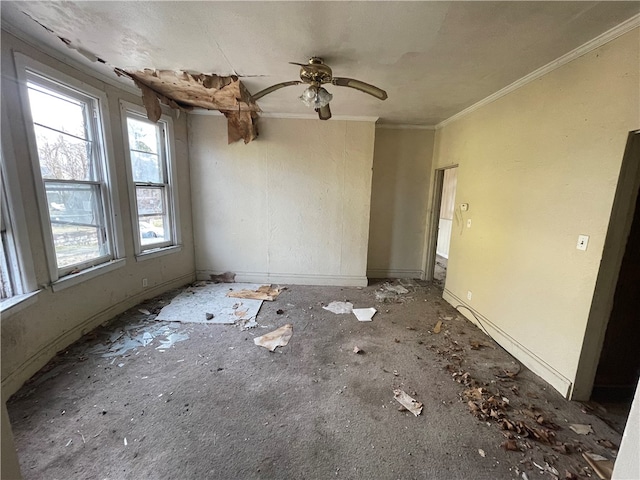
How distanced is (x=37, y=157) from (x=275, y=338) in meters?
2.62

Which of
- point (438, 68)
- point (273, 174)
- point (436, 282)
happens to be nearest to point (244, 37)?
point (438, 68)

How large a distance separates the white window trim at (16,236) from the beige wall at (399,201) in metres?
4.18

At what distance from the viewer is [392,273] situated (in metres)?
4.89

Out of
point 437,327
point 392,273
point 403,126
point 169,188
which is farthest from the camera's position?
point 392,273

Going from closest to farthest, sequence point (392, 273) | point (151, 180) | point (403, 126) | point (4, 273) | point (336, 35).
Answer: point (336, 35) → point (4, 273) → point (151, 180) → point (403, 126) → point (392, 273)

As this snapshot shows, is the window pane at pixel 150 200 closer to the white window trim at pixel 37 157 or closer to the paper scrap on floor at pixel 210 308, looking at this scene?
the white window trim at pixel 37 157

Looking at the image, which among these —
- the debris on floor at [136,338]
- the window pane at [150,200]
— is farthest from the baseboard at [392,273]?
the window pane at [150,200]

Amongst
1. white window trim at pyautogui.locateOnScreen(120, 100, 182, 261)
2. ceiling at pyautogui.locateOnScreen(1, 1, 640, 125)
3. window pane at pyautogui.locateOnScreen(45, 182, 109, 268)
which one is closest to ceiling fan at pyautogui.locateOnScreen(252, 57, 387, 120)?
ceiling at pyautogui.locateOnScreen(1, 1, 640, 125)

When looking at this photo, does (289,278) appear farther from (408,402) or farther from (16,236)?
(16,236)

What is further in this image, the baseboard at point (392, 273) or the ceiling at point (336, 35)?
the baseboard at point (392, 273)

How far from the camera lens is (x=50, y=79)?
2.30 m

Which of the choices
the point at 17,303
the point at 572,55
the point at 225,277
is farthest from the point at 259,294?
the point at 572,55

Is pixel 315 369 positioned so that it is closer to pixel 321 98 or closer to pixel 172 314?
pixel 172 314

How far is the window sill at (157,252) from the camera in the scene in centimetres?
342
